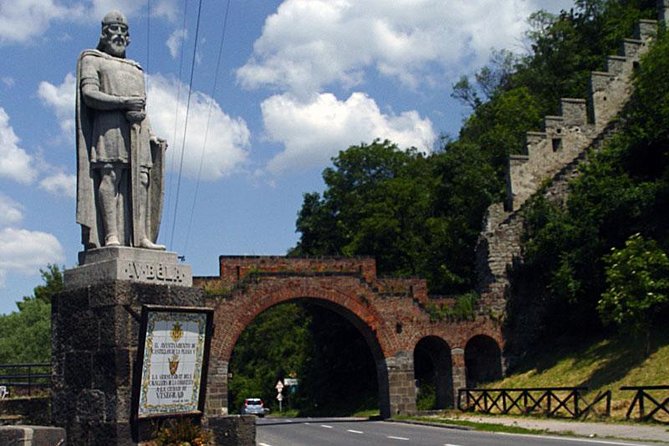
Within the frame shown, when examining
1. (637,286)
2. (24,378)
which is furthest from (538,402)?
(24,378)

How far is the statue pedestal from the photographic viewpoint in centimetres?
856

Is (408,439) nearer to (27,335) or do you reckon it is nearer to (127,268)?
(127,268)

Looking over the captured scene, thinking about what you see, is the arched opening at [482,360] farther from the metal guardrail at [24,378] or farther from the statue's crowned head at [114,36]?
the statue's crowned head at [114,36]

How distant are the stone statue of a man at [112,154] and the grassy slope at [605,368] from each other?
59.2 ft

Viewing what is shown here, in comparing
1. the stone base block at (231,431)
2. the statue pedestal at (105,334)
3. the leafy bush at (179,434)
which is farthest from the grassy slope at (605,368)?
the statue pedestal at (105,334)

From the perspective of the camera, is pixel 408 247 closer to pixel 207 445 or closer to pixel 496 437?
pixel 496 437

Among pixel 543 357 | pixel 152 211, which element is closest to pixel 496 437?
pixel 152 211

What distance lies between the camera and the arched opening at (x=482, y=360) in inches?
1524

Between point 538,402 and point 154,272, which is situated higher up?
point 154,272

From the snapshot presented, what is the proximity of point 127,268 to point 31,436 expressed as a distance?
1.88 meters

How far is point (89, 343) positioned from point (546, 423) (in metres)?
18.3

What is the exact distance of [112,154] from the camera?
368 inches

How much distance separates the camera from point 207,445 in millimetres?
8984

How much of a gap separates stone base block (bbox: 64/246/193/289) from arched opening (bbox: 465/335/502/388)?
101 ft
